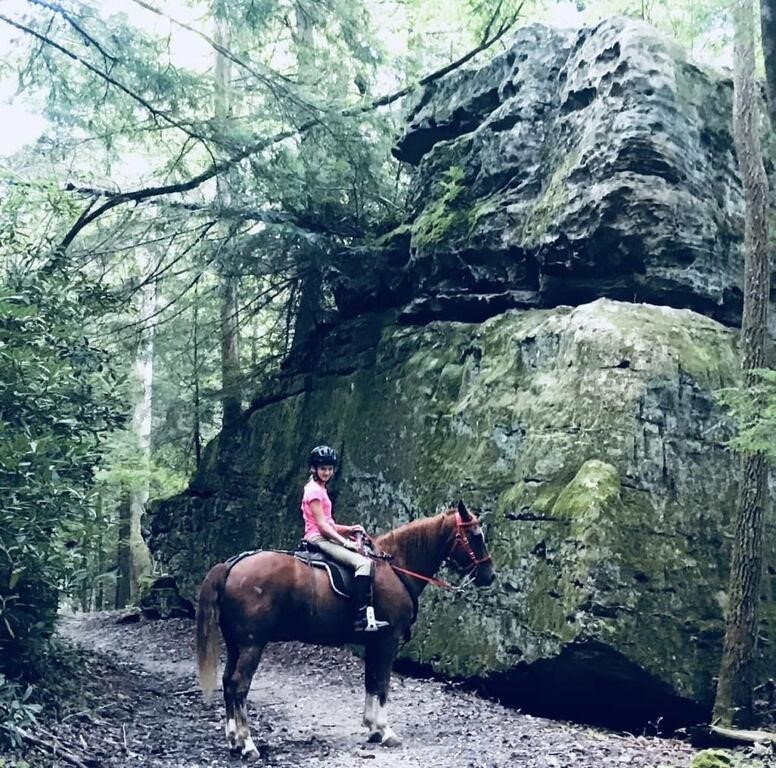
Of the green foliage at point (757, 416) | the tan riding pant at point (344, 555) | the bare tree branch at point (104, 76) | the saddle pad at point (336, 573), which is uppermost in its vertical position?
the bare tree branch at point (104, 76)

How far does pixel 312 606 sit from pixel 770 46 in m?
6.19

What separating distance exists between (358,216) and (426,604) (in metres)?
6.19

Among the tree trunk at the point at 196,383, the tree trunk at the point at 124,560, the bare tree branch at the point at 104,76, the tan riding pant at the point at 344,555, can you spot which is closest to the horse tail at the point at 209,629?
the tan riding pant at the point at 344,555

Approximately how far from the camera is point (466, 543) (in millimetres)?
7891

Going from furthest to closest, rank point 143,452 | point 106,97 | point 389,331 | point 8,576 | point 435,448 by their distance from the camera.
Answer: point 143,452 → point 389,331 → point 435,448 → point 106,97 → point 8,576

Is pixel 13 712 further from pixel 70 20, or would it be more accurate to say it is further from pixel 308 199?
pixel 308 199

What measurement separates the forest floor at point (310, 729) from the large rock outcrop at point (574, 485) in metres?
0.62

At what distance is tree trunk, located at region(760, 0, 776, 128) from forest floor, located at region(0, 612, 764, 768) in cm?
544

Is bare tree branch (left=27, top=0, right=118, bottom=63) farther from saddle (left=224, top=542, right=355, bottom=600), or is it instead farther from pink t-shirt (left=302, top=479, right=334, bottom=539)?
saddle (left=224, top=542, right=355, bottom=600)

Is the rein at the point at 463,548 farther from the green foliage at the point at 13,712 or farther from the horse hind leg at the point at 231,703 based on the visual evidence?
the green foliage at the point at 13,712

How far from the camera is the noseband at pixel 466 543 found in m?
7.87

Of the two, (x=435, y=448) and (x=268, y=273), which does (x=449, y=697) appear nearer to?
(x=435, y=448)

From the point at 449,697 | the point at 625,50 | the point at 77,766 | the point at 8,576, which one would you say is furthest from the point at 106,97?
the point at 449,697

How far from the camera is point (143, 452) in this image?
1839 cm
